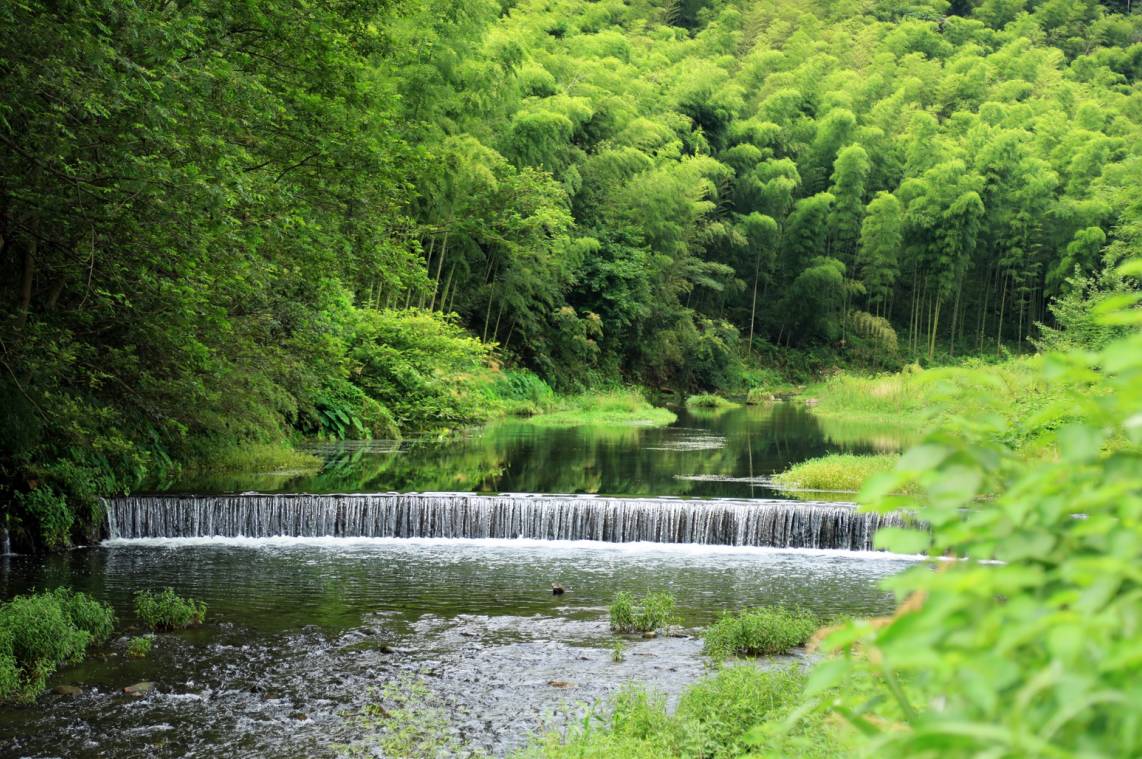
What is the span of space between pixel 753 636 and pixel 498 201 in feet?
65.5

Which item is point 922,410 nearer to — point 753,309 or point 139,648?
point 139,648

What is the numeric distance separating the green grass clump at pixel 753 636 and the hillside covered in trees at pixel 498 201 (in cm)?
453

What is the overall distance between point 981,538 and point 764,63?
51675 millimetres

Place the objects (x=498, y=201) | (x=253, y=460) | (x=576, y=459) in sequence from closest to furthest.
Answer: (x=253, y=460), (x=576, y=459), (x=498, y=201)

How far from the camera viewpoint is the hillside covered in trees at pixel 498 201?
691cm

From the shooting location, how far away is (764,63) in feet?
163

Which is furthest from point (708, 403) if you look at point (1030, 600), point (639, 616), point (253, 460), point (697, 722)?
point (1030, 600)

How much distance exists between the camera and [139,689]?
20.1 ft

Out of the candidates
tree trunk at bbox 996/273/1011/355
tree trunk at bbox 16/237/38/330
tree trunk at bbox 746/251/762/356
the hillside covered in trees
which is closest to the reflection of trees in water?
the hillside covered in trees

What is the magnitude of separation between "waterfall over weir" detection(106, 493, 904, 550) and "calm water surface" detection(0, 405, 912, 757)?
289 millimetres

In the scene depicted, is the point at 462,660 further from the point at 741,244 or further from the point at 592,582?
the point at 741,244

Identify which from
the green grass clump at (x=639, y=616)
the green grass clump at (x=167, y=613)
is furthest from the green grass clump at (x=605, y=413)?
Answer: the green grass clump at (x=167, y=613)

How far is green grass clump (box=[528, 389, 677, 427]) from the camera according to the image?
85.1 feet

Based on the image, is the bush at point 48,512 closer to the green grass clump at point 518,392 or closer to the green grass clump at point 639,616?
the green grass clump at point 639,616
